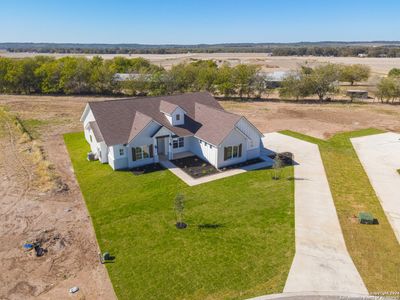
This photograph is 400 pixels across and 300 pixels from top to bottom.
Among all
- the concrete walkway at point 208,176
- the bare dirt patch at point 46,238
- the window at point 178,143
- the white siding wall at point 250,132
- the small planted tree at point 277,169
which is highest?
the white siding wall at point 250,132

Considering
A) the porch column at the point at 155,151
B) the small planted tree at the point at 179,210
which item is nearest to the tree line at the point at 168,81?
the porch column at the point at 155,151

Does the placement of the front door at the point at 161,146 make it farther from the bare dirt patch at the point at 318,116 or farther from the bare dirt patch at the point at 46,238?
the bare dirt patch at the point at 318,116

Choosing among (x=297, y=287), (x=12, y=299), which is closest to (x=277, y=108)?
(x=297, y=287)

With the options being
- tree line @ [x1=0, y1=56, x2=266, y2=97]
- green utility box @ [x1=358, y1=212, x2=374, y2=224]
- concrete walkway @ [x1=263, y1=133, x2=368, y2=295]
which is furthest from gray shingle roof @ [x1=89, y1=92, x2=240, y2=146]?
tree line @ [x1=0, y1=56, x2=266, y2=97]

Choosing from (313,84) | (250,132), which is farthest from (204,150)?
(313,84)

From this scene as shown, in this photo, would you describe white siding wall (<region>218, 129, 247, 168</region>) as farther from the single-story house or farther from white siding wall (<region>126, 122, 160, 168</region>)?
white siding wall (<region>126, 122, 160, 168</region>)

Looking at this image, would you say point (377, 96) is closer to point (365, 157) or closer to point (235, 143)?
point (365, 157)
